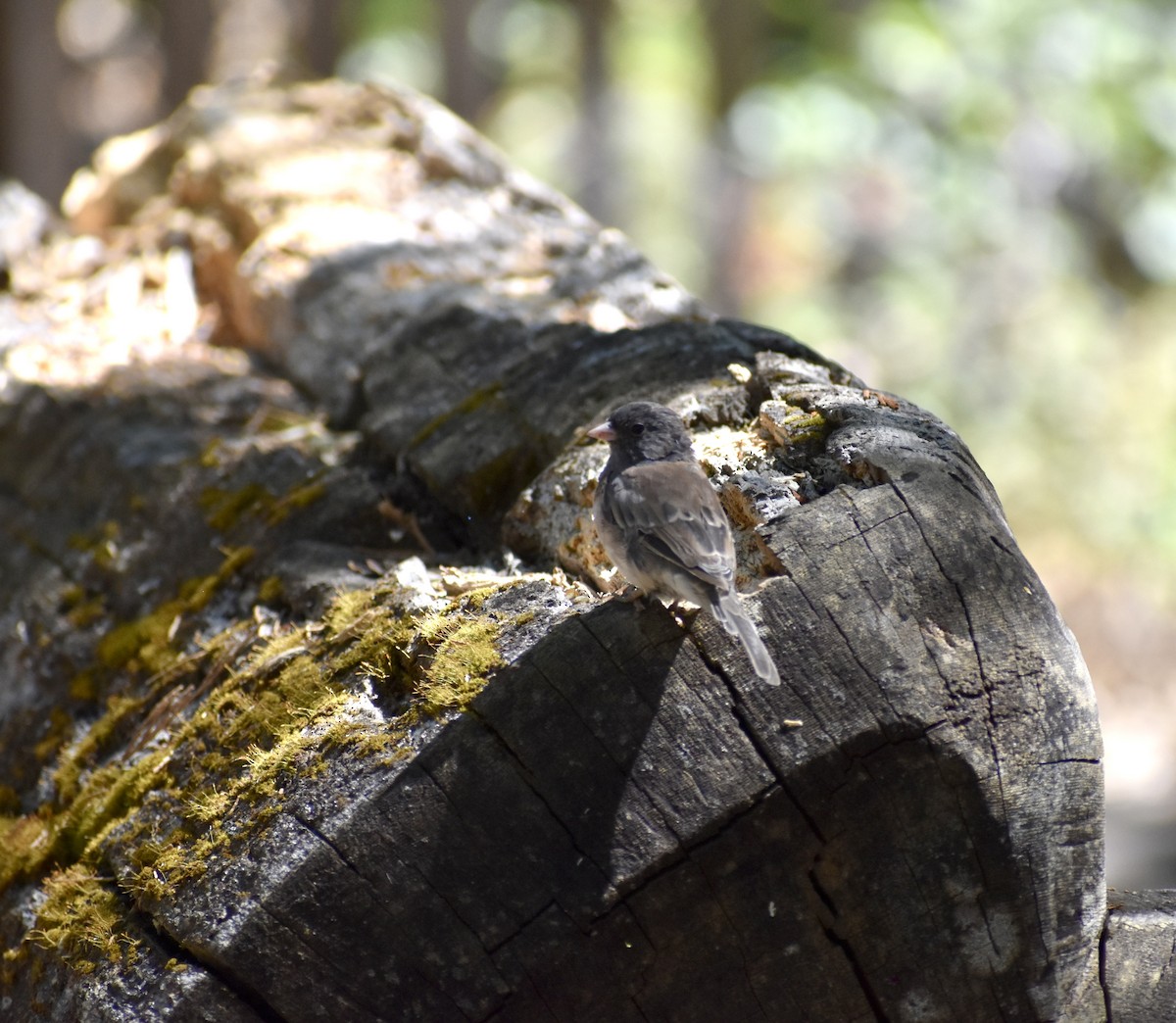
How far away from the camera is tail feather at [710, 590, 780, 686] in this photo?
2.07m

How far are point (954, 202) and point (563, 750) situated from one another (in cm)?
1034

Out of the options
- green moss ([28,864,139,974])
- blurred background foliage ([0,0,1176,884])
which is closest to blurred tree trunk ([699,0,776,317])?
blurred background foliage ([0,0,1176,884])

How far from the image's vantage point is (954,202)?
1120 centimetres

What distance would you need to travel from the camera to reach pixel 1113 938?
2.31m

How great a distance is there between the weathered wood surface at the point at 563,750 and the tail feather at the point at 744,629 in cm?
9

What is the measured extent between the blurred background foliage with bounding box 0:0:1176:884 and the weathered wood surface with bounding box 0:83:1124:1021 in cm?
553

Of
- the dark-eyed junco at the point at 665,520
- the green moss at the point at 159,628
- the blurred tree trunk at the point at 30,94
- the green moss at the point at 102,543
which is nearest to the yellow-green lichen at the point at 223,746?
the green moss at the point at 159,628

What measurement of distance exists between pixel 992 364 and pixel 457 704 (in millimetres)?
8907

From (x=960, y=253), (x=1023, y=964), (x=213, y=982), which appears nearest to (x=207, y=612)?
(x=213, y=982)

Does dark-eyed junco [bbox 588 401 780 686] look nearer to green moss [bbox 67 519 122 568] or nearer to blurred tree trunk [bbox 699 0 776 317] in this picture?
green moss [bbox 67 519 122 568]

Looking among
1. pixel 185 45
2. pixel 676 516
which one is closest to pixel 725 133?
pixel 185 45

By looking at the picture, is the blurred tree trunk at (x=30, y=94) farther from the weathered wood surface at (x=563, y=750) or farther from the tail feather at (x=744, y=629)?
the tail feather at (x=744, y=629)

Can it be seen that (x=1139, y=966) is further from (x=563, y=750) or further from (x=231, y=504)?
(x=231, y=504)

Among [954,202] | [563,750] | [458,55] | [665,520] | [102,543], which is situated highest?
[458,55]
